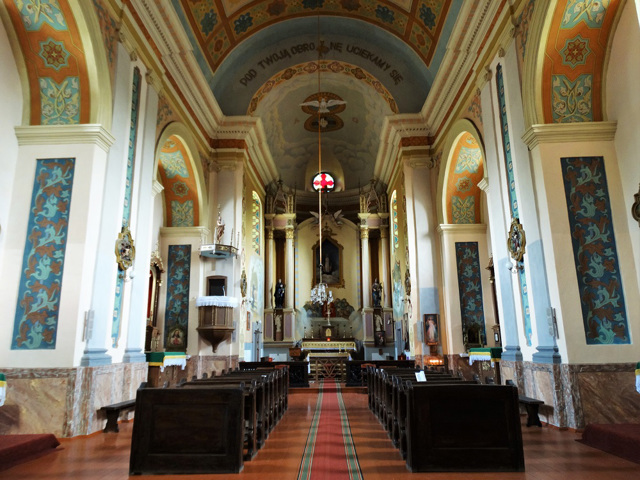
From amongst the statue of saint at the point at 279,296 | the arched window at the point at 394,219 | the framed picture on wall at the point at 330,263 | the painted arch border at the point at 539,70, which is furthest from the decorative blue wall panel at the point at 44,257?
the framed picture on wall at the point at 330,263

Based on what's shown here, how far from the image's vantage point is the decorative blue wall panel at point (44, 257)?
6035mm

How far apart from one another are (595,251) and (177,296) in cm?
871

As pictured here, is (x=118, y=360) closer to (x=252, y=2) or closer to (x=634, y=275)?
(x=634, y=275)

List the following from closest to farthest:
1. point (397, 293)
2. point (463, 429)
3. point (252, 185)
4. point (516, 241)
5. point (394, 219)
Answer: point (463, 429) < point (516, 241) < point (252, 185) < point (397, 293) < point (394, 219)

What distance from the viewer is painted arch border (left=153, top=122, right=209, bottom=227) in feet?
31.7

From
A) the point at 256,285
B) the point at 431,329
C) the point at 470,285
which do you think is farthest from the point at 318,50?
the point at 431,329

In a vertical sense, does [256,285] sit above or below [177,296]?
above

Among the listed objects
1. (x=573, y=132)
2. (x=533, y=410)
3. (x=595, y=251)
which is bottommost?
(x=533, y=410)

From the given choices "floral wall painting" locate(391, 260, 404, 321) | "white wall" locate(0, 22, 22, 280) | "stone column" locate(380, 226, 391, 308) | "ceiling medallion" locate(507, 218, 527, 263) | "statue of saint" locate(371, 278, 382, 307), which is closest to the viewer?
"white wall" locate(0, 22, 22, 280)

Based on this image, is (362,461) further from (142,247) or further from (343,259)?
(343,259)

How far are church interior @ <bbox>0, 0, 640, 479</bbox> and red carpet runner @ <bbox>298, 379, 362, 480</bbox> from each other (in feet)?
1.71

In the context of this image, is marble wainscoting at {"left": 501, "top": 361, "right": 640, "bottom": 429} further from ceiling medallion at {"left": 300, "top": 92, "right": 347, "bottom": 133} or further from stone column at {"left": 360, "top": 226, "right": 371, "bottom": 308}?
stone column at {"left": 360, "top": 226, "right": 371, "bottom": 308}

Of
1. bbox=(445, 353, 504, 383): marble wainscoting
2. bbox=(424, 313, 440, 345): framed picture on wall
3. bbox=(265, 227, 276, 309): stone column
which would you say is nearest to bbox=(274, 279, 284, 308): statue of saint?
bbox=(265, 227, 276, 309): stone column

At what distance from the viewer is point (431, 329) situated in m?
11.6
